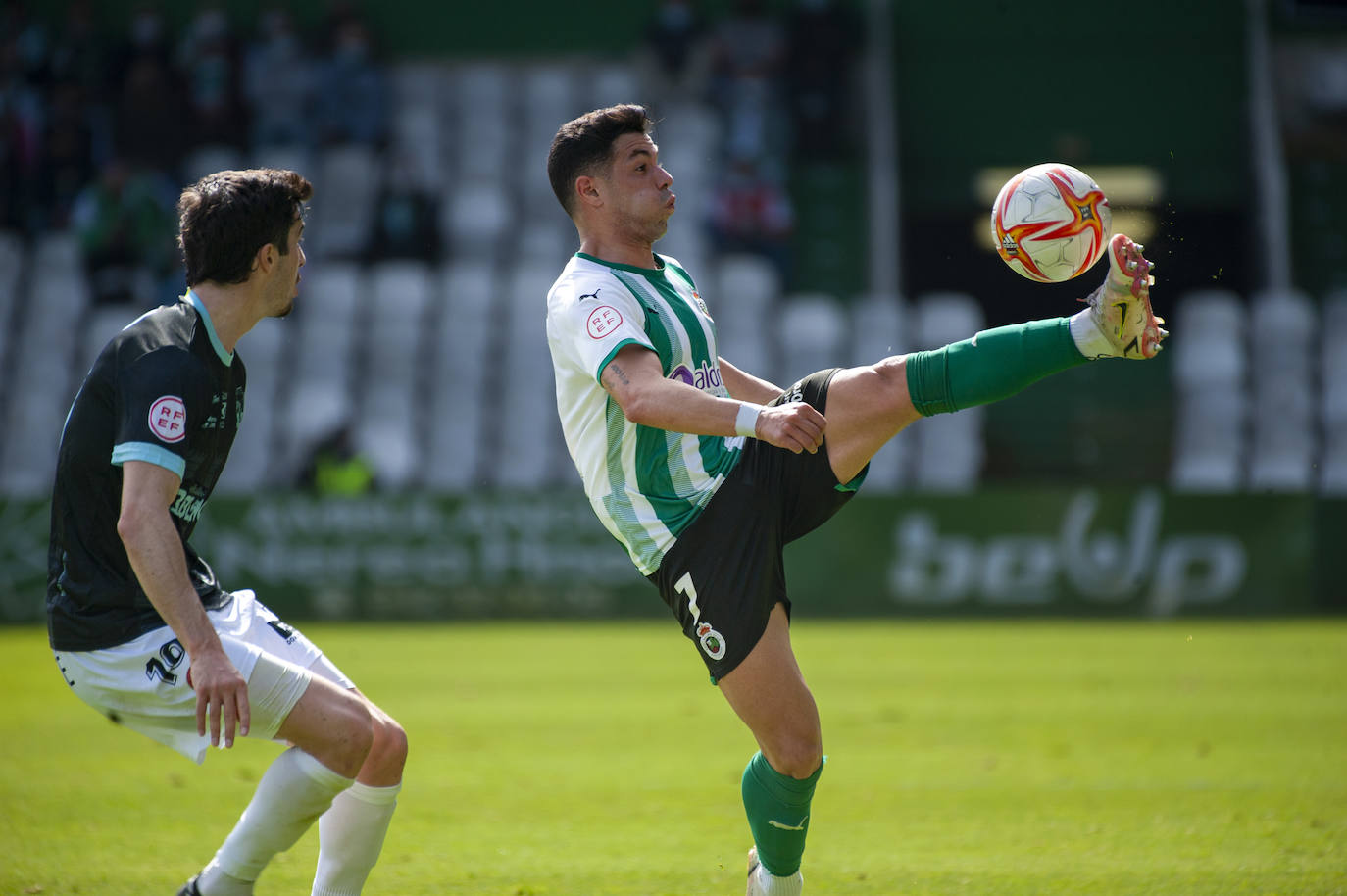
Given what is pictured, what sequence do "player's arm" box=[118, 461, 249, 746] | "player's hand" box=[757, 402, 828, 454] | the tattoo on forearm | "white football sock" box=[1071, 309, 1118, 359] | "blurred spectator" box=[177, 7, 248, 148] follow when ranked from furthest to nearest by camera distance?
"blurred spectator" box=[177, 7, 248, 148] → the tattoo on forearm → "white football sock" box=[1071, 309, 1118, 359] → "player's hand" box=[757, 402, 828, 454] → "player's arm" box=[118, 461, 249, 746]

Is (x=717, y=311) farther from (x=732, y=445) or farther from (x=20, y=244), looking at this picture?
(x=732, y=445)

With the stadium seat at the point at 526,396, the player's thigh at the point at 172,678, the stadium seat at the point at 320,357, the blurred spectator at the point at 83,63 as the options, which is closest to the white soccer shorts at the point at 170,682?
the player's thigh at the point at 172,678

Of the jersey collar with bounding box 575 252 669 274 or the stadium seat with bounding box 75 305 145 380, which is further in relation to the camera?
the stadium seat with bounding box 75 305 145 380

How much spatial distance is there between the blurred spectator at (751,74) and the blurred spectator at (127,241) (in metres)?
7.58

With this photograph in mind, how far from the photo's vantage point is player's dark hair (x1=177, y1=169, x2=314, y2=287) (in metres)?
3.96

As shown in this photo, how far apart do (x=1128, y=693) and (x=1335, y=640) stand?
4064 millimetres

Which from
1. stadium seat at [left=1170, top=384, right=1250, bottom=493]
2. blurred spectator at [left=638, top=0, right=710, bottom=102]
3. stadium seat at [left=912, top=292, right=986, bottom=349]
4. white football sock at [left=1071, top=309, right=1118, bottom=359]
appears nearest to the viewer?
white football sock at [left=1071, top=309, right=1118, bottom=359]

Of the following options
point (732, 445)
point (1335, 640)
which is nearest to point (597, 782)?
point (732, 445)

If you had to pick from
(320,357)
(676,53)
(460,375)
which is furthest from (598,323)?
(676,53)

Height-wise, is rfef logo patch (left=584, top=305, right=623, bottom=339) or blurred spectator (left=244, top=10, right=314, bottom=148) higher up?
blurred spectator (left=244, top=10, right=314, bottom=148)

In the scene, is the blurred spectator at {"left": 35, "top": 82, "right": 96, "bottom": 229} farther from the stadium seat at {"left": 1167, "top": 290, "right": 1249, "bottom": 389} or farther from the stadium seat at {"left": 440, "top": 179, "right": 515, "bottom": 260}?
the stadium seat at {"left": 1167, "top": 290, "right": 1249, "bottom": 389}

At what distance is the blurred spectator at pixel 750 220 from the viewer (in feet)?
63.2

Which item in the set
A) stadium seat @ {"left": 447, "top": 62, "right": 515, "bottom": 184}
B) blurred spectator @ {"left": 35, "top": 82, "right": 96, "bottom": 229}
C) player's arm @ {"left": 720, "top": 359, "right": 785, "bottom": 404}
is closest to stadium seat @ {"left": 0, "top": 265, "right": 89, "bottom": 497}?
blurred spectator @ {"left": 35, "top": 82, "right": 96, "bottom": 229}

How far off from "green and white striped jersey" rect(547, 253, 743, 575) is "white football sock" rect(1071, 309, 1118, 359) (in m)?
1.14
